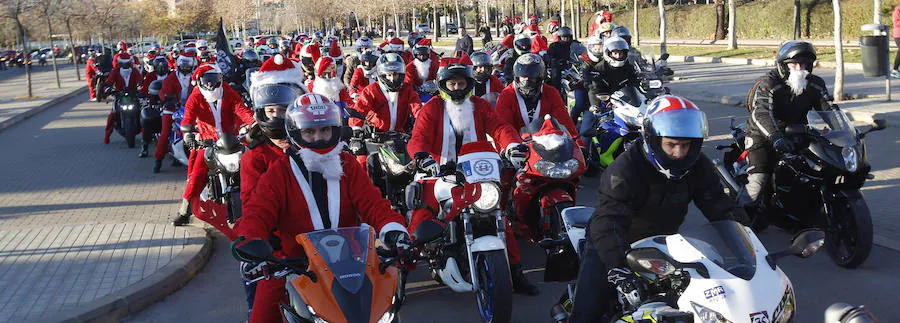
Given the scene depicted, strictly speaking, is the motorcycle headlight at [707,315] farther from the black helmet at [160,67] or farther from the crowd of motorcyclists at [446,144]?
the black helmet at [160,67]

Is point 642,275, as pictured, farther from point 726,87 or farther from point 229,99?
point 726,87

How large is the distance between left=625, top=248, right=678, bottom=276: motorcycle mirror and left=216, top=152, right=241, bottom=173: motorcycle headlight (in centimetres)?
570

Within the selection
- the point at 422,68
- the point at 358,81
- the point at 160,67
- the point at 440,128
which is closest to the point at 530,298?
the point at 440,128

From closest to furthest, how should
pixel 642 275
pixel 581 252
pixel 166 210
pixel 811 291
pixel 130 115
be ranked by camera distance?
pixel 642 275 → pixel 581 252 → pixel 811 291 → pixel 166 210 → pixel 130 115

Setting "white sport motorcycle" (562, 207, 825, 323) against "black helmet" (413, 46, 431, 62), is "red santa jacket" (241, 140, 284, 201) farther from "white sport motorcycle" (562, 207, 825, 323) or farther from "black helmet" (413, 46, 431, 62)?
"black helmet" (413, 46, 431, 62)

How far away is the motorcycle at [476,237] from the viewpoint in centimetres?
564

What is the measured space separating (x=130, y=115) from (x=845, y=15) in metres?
Result: 28.6

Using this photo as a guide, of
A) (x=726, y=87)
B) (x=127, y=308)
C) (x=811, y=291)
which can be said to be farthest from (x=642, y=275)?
(x=726, y=87)

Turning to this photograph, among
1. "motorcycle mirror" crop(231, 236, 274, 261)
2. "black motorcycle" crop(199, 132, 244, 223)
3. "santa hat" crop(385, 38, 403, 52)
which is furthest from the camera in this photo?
"santa hat" crop(385, 38, 403, 52)

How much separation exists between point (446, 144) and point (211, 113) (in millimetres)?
3602

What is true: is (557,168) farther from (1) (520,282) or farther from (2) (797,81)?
(2) (797,81)

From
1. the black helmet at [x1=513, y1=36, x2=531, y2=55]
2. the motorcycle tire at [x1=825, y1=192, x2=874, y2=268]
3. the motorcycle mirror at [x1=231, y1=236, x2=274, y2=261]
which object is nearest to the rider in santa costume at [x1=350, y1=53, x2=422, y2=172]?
the motorcycle tire at [x1=825, y1=192, x2=874, y2=268]

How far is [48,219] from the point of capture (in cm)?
1023

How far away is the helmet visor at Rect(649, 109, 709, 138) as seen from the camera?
13.4 feet
